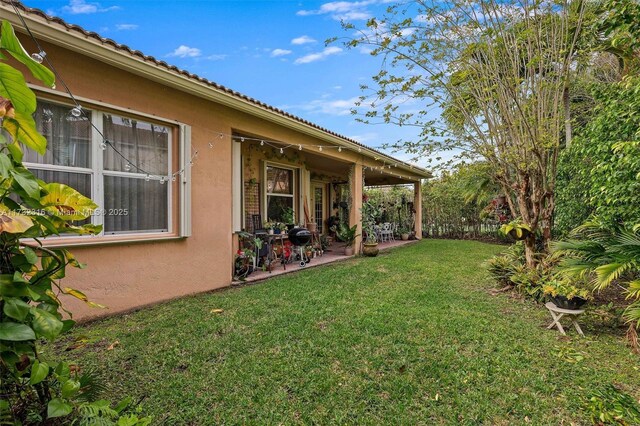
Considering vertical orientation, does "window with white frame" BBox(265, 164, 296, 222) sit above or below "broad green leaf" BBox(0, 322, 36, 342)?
above

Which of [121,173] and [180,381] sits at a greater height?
[121,173]

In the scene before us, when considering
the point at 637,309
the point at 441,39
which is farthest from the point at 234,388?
the point at 441,39

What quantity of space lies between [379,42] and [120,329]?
18.0ft

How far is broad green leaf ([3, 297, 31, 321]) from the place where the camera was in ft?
4.10

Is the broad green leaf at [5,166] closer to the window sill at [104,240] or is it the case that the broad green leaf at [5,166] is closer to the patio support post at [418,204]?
the window sill at [104,240]

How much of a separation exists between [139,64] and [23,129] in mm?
3050

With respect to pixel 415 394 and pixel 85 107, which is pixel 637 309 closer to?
pixel 415 394

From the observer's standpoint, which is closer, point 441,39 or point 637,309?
point 637,309

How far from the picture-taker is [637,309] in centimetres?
328

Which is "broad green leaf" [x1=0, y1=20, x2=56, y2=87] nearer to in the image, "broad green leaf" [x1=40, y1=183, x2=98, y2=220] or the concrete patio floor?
"broad green leaf" [x1=40, y1=183, x2=98, y2=220]

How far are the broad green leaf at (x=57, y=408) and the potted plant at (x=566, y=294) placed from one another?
4.66 m

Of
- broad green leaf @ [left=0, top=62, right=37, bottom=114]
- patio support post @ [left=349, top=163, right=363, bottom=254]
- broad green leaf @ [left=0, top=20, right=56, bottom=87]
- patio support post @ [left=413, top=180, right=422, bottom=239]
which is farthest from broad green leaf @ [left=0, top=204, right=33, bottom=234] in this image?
patio support post @ [left=413, top=180, right=422, bottom=239]

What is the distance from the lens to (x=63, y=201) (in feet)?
5.20

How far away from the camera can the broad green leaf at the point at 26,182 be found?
1270 mm
